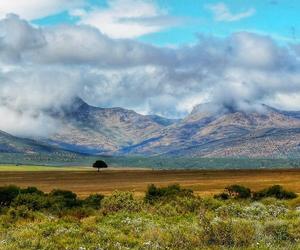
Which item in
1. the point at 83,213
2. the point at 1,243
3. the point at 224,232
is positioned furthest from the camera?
the point at 83,213

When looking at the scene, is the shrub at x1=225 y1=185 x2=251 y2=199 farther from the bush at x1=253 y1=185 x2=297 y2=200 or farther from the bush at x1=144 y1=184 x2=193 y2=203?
the bush at x1=144 y1=184 x2=193 y2=203

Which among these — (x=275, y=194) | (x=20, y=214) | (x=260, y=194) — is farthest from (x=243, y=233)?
(x=260, y=194)

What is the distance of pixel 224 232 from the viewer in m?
24.2

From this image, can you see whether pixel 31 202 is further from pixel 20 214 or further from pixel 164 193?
pixel 164 193

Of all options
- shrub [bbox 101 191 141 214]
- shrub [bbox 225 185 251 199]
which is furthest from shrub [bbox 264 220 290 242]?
shrub [bbox 225 185 251 199]

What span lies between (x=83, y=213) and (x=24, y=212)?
5962 mm

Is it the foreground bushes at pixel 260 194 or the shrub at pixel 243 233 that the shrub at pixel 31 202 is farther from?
the shrub at pixel 243 233

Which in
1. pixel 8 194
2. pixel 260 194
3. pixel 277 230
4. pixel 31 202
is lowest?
pixel 8 194

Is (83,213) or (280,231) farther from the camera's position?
(83,213)

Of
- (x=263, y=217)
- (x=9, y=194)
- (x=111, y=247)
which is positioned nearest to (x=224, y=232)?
(x=111, y=247)

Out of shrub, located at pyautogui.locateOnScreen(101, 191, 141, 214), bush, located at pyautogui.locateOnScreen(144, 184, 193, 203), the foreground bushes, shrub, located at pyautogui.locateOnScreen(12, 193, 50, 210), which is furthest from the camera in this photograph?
the foreground bushes

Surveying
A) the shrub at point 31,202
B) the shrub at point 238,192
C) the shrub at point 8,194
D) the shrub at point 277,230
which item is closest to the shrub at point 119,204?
the shrub at point 31,202

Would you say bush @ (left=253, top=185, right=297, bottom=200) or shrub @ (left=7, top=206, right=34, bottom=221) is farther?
bush @ (left=253, top=185, right=297, bottom=200)

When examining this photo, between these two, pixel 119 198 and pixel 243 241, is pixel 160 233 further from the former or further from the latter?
pixel 119 198
